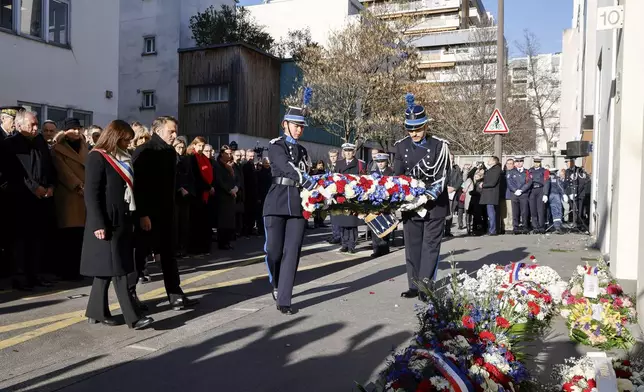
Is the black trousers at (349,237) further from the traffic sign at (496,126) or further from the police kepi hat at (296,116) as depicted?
the traffic sign at (496,126)

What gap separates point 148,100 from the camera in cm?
3516

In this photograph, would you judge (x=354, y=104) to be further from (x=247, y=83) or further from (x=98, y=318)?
(x=98, y=318)

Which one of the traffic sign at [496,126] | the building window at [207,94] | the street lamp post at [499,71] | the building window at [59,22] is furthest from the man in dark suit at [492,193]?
the building window at [207,94]

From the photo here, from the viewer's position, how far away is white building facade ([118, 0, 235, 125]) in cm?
3481

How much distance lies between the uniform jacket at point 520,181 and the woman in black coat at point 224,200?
854cm

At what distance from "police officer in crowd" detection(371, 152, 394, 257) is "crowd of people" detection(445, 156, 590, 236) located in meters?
3.89

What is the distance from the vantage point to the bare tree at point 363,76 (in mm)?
31188

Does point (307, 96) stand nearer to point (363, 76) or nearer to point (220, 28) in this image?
point (363, 76)

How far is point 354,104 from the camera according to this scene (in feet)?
106

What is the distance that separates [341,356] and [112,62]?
52.3 feet

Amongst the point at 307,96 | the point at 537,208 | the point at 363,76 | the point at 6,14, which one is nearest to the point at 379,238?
the point at 307,96

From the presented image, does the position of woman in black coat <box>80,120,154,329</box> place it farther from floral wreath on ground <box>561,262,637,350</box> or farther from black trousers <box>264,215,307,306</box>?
floral wreath on ground <box>561,262,637,350</box>

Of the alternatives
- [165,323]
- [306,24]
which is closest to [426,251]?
[165,323]

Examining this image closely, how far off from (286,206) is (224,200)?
6.27m
